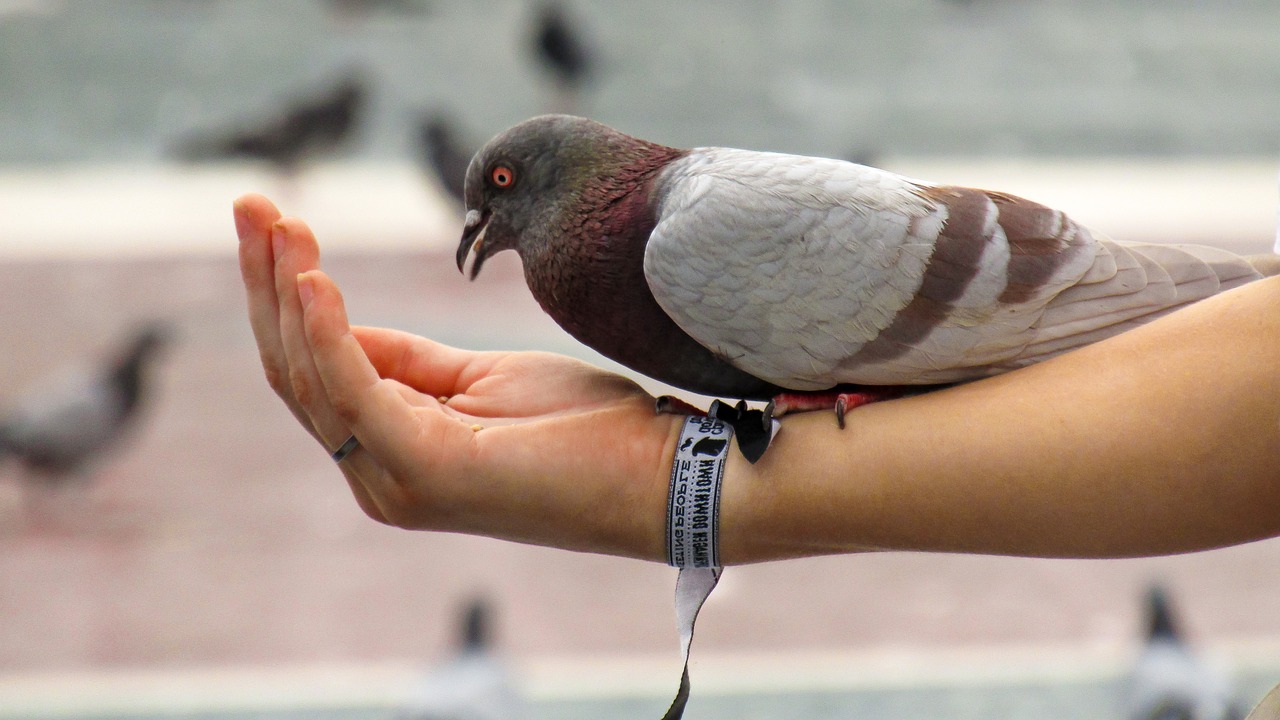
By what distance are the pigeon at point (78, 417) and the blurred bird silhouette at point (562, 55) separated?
1.45 meters

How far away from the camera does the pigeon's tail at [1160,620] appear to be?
6.32 ft

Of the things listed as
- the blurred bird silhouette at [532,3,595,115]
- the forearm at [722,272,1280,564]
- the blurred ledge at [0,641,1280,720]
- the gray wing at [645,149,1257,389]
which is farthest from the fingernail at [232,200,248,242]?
the blurred bird silhouette at [532,3,595,115]

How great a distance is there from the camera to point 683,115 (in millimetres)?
3525

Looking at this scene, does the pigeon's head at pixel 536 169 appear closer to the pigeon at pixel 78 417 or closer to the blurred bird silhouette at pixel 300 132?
the pigeon at pixel 78 417

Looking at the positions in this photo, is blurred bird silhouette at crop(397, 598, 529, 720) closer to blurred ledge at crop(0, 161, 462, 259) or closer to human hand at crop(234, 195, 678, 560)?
human hand at crop(234, 195, 678, 560)

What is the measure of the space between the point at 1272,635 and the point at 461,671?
4.90 feet

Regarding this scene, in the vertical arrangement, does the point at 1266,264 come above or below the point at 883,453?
above

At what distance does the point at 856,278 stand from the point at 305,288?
0.40m

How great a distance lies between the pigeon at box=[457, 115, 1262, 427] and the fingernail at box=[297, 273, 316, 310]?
224 mm

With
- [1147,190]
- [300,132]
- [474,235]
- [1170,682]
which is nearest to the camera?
[474,235]

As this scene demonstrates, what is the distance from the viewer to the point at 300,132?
324 cm

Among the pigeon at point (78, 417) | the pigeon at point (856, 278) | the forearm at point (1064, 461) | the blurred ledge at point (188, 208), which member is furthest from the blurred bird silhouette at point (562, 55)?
the forearm at point (1064, 461)

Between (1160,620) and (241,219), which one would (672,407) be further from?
(1160,620)

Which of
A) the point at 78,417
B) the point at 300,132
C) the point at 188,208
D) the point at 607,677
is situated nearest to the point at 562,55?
the point at 300,132
